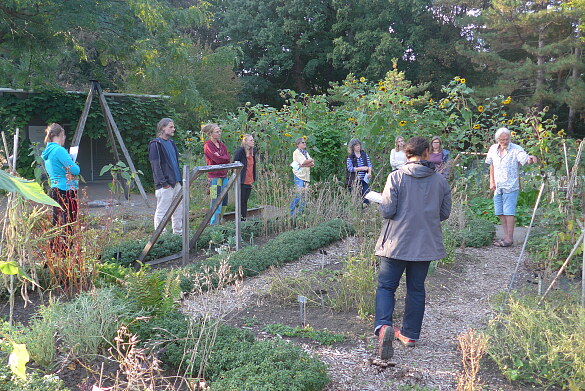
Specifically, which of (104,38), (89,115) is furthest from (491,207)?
(89,115)

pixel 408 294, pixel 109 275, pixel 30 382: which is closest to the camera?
pixel 30 382

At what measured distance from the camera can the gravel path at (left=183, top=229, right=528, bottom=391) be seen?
3348mm

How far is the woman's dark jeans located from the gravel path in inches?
6.6

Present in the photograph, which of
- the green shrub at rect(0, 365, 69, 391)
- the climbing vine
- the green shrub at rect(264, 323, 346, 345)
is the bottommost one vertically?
the green shrub at rect(264, 323, 346, 345)

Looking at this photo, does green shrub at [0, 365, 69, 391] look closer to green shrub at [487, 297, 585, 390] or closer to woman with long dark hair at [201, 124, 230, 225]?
green shrub at [487, 297, 585, 390]

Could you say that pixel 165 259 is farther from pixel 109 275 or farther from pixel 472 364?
pixel 472 364

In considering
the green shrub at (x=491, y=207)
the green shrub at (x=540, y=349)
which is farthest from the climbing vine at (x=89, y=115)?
the green shrub at (x=540, y=349)

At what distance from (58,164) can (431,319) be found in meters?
4.08

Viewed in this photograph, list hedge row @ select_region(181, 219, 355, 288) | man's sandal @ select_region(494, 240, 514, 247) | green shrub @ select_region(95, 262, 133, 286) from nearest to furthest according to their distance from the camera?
1. green shrub @ select_region(95, 262, 133, 286)
2. hedge row @ select_region(181, 219, 355, 288)
3. man's sandal @ select_region(494, 240, 514, 247)

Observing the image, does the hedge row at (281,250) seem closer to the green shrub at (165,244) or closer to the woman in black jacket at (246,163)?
the green shrub at (165,244)

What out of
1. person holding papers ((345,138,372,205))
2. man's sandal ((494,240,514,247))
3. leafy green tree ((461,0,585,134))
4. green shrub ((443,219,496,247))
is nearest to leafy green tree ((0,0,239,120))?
person holding papers ((345,138,372,205))

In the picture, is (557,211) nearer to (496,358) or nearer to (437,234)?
(437,234)

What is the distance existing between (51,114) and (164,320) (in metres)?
11.7

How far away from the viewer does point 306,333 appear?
157 inches
